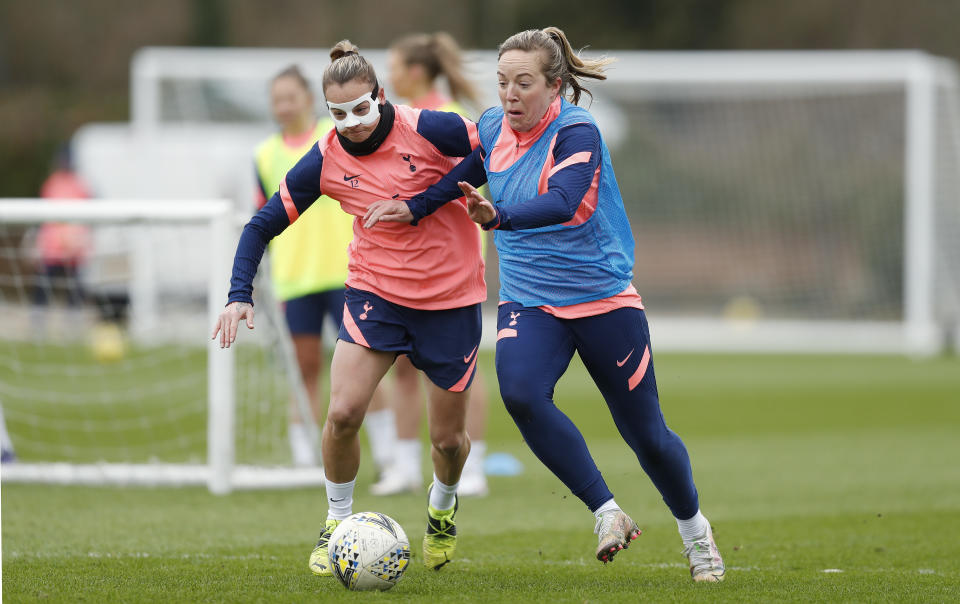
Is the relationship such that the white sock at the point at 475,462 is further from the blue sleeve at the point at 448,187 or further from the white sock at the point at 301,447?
the blue sleeve at the point at 448,187

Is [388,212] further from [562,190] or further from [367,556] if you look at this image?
[367,556]

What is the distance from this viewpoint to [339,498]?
512 centimetres

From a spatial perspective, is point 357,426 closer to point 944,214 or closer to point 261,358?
point 261,358

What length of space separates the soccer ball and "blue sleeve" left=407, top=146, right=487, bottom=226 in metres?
1.22

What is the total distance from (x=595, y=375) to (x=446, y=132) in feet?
3.82

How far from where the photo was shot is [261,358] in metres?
9.87

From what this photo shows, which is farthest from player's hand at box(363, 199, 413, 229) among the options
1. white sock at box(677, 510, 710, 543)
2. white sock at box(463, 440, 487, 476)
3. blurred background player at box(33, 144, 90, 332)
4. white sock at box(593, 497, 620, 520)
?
blurred background player at box(33, 144, 90, 332)

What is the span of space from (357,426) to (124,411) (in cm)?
732

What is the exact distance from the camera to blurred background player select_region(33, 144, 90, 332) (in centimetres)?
1391

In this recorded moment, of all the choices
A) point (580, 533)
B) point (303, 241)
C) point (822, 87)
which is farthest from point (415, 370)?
point (822, 87)

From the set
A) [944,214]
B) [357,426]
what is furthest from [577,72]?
[944,214]

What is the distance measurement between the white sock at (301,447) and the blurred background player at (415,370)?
775mm

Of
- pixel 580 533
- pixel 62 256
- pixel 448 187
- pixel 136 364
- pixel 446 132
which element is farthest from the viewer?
pixel 136 364

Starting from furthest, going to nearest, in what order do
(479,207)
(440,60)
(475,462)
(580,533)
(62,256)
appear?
(62,256)
(475,462)
(440,60)
(580,533)
(479,207)
